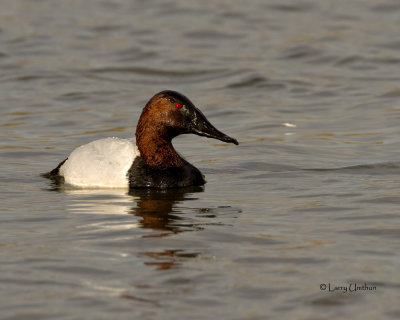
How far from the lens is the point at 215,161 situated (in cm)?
1238

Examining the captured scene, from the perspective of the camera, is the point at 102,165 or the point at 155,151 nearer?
the point at 102,165

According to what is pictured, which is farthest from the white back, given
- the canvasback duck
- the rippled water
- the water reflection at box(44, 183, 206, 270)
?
the rippled water

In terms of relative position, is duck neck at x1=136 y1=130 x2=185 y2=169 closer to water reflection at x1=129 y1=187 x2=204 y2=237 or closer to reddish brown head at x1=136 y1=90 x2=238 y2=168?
reddish brown head at x1=136 y1=90 x2=238 y2=168

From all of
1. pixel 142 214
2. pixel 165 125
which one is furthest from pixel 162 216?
pixel 165 125

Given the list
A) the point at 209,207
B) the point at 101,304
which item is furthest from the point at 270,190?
the point at 101,304

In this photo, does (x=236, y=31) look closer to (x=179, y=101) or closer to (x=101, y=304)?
(x=179, y=101)

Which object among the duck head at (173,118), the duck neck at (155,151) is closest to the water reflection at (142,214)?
the duck neck at (155,151)

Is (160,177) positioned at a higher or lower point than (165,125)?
lower

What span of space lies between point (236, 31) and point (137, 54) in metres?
2.51

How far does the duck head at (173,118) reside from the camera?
35.9 feet

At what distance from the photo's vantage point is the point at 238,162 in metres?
12.2

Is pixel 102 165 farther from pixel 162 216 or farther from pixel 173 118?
pixel 162 216

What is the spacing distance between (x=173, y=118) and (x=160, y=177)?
69 centimetres

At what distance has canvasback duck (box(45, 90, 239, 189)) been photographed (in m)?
10.8
